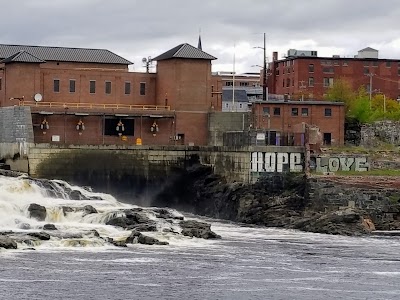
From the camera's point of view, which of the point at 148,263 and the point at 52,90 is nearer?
the point at 148,263

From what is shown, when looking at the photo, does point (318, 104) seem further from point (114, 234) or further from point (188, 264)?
point (188, 264)

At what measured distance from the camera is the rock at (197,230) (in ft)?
237

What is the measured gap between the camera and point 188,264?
59656 mm

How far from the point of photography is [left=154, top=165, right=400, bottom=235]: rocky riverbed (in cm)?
7975

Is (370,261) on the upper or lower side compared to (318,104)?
lower

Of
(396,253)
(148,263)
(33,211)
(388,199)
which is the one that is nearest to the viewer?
(148,263)

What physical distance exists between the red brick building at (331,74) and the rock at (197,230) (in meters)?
69.1

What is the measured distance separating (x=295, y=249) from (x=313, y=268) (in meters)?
8.17

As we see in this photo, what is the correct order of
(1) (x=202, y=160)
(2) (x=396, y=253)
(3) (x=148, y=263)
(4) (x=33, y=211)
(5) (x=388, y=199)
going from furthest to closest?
(1) (x=202, y=160) < (5) (x=388, y=199) < (4) (x=33, y=211) < (2) (x=396, y=253) < (3) (x=148, y=263)

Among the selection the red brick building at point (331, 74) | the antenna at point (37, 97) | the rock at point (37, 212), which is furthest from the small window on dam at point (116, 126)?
the red brick building at point (331, 74)

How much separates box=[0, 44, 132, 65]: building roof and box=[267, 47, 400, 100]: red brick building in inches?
1308

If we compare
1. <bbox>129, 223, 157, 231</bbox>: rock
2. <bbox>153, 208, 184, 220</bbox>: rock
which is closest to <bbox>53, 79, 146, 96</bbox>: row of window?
<bbox>153, 208, 184, 220</bbox>: rock

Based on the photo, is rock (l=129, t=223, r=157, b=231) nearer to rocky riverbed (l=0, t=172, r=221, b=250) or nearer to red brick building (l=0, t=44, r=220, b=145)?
rocky riverbed (l=0, t=172, r=221, b=250)

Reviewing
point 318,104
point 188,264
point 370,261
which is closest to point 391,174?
point 318,104
